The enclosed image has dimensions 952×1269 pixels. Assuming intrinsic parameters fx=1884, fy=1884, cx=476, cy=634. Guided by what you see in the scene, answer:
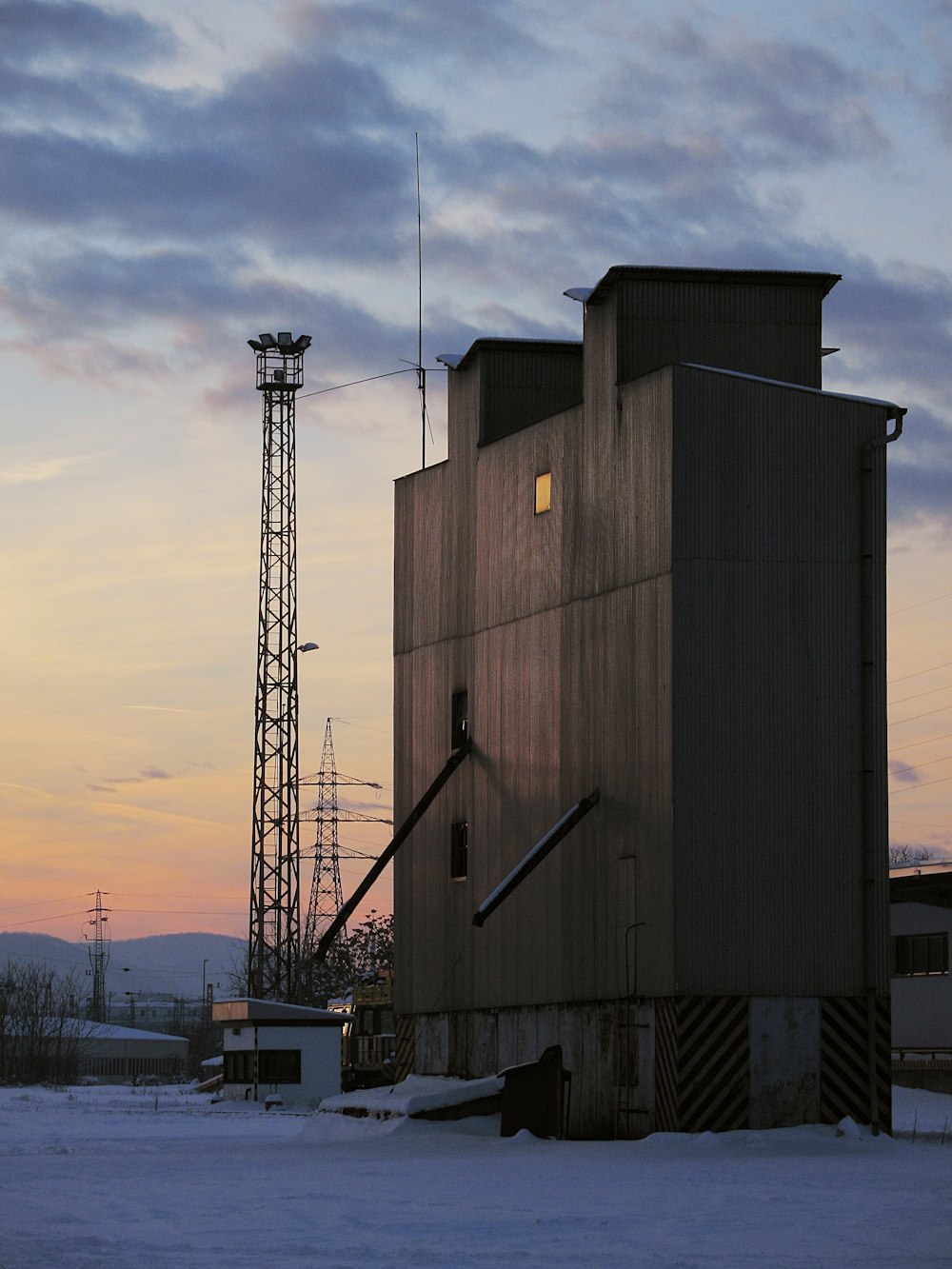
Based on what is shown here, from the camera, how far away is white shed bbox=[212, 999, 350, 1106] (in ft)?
180

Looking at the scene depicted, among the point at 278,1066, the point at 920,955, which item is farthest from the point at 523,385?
the point at 278,1066

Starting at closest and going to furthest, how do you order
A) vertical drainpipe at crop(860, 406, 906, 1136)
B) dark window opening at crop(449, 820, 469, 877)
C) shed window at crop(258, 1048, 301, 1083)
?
vertical drainpipe at crop(860, 406, 906, 1136) < dark window opening at crop(449, 820, 469, 877) < shed window at crop(258, 1048, 301, 1083)

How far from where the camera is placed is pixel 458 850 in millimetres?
31125

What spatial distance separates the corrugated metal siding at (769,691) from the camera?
24500 millimetres

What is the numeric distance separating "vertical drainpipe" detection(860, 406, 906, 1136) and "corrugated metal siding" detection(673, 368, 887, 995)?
8 cm

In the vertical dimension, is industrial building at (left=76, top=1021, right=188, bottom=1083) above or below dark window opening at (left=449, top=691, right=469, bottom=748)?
below

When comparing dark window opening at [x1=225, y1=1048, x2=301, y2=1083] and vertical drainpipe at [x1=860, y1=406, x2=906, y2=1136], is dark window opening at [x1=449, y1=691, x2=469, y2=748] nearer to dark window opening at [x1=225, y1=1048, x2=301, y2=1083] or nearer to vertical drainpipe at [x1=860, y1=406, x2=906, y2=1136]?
vertical drainpipe at [x1=860, y1=406, x2=906, y2=1136]

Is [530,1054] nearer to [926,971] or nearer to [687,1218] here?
[687,1218]

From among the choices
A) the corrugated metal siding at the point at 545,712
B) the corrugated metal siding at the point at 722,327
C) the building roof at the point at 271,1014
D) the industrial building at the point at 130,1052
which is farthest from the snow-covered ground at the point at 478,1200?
the industrial building at the point at 130,1052

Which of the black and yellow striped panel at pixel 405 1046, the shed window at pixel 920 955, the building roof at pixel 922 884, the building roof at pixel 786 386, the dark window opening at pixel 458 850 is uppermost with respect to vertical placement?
the building roof at pixel 786 386

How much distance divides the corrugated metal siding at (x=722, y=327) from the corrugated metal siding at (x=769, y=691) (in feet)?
6.60

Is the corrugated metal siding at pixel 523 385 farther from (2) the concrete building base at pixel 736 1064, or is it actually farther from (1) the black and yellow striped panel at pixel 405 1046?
(2) the concrete building base at pixel 736 1064

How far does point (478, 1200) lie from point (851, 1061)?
9288mm

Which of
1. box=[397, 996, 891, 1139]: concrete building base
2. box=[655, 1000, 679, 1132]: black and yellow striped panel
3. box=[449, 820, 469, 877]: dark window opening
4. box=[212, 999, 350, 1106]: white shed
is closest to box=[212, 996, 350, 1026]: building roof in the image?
box=[212, 999, 350, 1106]: white shed
